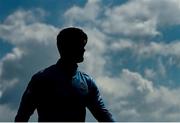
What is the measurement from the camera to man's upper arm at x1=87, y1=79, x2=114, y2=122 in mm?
7516

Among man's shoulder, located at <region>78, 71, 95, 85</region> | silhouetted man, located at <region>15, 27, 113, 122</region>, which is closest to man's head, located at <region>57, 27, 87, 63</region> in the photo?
silhouetted man, located at <region>15, 27, 113, 122</region>

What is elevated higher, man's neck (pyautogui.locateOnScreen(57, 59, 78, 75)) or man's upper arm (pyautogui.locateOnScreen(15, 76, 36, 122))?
man's neck (pyautogui.locateOnScreen(57, 59, 78, 75))

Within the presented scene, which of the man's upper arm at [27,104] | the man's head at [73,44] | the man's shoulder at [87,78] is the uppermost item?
the man's head at [73,44]

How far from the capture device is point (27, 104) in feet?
23.3

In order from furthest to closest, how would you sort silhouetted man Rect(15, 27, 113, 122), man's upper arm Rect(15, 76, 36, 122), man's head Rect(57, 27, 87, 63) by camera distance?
man's head Rect(57, 27, 87, 63) → silhouetted man Rect(15, 27, 113, 122) → man's upper arm Rect(15, 76, 36, 122)

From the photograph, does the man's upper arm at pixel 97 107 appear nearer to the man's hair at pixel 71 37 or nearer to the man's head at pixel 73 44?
the man's head at pixel 73 44

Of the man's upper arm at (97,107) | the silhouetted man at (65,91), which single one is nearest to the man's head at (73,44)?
the silhouetted man at (65,91)

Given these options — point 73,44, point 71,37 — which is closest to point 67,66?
point 73,44

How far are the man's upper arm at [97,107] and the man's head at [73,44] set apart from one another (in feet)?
2.02

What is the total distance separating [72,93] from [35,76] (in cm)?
Result: 69

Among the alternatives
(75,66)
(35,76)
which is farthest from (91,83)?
(35,76)

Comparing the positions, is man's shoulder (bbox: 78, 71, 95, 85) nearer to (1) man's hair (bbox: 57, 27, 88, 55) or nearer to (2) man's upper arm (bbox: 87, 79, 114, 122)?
(2) man's upper arm (bbox: 87, 79, 114, 122)

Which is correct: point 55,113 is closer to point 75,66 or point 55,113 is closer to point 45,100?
Result: point 45,100

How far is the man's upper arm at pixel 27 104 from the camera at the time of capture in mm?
7020
